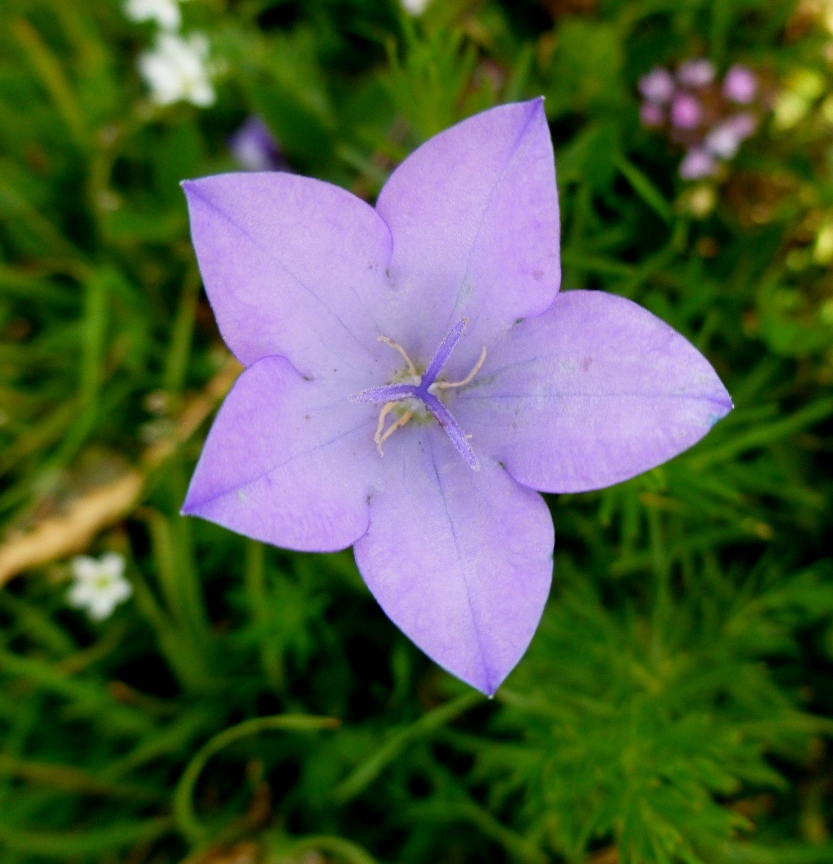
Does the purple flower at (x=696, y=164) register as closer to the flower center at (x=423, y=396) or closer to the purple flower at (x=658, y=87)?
the purple flower at (x=658, y=87)

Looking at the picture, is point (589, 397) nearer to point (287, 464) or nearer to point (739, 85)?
point (287, 464)

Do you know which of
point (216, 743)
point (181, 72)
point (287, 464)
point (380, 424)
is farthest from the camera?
point (181, 72)

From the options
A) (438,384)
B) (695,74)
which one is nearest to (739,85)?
(695,74)

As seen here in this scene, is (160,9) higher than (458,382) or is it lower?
higher

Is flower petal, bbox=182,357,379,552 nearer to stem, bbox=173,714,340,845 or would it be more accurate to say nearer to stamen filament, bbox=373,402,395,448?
stamen filament, bbox=373,402,395,448

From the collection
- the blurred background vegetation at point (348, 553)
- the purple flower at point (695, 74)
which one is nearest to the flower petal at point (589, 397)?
the blurred background vegetation at point (348, 553)

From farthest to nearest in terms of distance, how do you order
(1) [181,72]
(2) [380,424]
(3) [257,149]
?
(3) [257,149]
(1) [181,72]
(2) [380,424]
